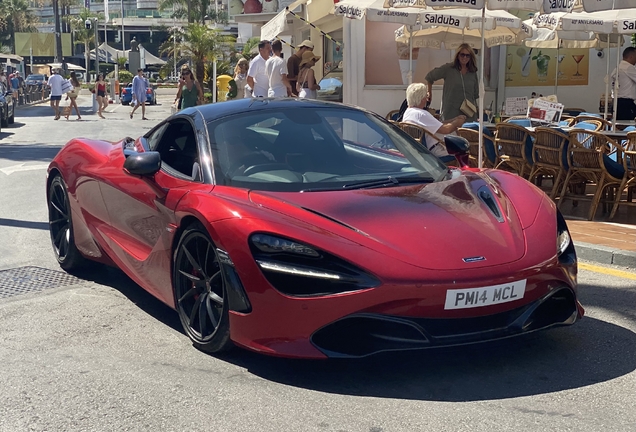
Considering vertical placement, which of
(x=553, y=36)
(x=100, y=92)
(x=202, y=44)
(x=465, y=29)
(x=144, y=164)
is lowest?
(x=100, y=92)

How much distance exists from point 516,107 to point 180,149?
812 cm

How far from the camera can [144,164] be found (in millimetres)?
4832

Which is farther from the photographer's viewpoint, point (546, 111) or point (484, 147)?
point (546, 111)

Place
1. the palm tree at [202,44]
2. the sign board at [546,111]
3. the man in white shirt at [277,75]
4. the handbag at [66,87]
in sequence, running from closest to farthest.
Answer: the sign board at [546,111] → the man in white shirt at [277,75] → the handbag at [66,87] → the palm tree at [202,44]

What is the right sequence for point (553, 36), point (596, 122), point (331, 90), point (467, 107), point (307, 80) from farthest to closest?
1. point (331, 90)
2. point (307, 80)
3. point (553, 36)
4. point (467, 107)
5. point (596, 122)

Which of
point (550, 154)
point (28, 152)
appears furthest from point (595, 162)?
point (28, 152)

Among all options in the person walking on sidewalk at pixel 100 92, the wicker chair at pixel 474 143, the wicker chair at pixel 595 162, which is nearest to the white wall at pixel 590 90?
the wicker chair at pixel 474 143

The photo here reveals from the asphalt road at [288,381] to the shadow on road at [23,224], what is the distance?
2939mm

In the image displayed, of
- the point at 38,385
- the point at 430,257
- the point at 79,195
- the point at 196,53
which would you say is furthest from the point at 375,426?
the point at 196,53

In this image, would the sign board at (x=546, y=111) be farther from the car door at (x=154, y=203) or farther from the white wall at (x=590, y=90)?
the white wall at (x=590, y=90)

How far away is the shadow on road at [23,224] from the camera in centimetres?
829

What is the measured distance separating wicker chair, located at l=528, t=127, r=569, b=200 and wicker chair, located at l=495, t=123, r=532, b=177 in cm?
17

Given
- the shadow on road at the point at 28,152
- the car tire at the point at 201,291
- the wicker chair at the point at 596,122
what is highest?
the wicker chair at the point at 596,122

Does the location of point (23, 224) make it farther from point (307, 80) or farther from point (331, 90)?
point (331, 90)
